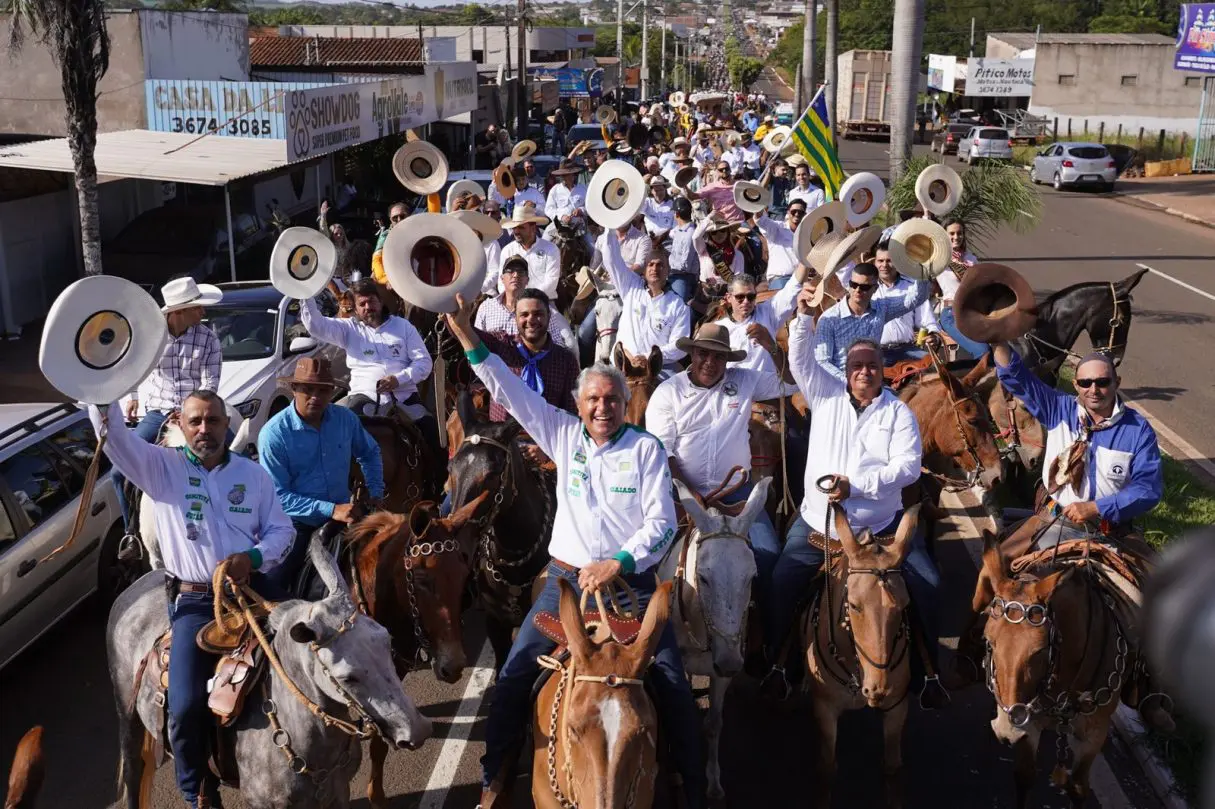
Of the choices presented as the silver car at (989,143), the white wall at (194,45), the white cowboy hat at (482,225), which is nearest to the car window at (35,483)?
the white cowboy hat at (482,225)

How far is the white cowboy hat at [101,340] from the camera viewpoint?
4.91m

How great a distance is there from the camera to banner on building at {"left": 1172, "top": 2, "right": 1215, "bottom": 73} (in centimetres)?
A: 4181

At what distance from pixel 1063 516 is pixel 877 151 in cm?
5313

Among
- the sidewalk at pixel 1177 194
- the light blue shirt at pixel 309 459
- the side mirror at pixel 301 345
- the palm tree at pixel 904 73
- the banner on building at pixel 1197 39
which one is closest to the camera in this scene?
the light blue shirt at pixel 309 459

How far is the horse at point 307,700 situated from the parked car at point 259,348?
15.8 feet

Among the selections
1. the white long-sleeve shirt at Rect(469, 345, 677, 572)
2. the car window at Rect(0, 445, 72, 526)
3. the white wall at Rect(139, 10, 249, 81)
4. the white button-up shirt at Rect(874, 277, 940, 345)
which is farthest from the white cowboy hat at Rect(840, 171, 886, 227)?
the white wall at Rect(139, 10, 249, 81)

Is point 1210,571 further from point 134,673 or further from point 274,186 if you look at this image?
point 274,186

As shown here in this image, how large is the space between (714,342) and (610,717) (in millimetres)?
3239

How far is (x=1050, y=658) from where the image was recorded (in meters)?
5.84

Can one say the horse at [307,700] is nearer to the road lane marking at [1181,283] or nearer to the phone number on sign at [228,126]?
the phone number on sign at [228,126]

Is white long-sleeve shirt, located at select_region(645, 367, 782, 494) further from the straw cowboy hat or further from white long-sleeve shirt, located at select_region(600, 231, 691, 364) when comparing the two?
white long-sleeve shirt, located at select_region(600, 231, 691, 364)

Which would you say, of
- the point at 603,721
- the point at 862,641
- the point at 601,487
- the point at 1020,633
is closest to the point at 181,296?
the point at 601,487

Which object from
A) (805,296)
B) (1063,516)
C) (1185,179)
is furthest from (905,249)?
(1185,179)

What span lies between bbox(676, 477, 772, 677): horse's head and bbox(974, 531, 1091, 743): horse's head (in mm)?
1236
